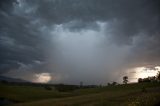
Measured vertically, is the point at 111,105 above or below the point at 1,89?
below

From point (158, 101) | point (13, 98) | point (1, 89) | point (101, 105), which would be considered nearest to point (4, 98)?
point (13, 98)

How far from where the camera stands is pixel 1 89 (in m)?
133

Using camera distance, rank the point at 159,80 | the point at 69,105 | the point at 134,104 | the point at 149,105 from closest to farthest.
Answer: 1. the point at 134,104
2. the point at 149,105
3. the point at 69,105
4. the point at 159,80

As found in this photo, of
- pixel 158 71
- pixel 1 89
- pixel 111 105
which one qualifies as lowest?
pixel 111 105

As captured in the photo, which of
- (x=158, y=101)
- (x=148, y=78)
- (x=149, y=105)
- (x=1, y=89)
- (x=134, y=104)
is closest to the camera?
(x=134, y=104)

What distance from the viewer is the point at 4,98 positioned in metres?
114

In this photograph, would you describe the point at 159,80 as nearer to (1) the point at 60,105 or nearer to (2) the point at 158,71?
(2) the point at 158,71

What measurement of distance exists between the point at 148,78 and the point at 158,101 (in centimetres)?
15302

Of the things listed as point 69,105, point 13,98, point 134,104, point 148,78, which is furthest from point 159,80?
point 134,104

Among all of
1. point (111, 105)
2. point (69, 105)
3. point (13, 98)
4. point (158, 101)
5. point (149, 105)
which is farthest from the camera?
point (13, 98)

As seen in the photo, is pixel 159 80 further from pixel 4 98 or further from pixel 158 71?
pixel 4 98

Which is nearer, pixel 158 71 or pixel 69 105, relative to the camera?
pixel 69 105

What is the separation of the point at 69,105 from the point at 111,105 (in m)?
13.7

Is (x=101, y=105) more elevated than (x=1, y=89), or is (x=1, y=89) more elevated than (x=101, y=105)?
(x=1, y=89)
